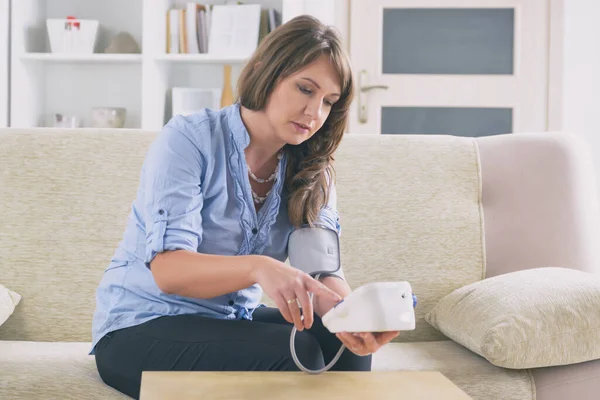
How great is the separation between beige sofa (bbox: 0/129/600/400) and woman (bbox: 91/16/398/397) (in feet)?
1.24

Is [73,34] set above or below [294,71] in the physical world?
above

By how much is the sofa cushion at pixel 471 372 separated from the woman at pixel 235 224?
253mm

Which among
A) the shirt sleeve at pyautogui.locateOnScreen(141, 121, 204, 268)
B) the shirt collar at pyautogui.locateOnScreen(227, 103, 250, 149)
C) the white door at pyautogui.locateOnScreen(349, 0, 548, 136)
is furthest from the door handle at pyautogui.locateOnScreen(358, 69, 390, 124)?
the shirt sleeve at pyautogui.locateOnScreen(141, 121, 204, 268)

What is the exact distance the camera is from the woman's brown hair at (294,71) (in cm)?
140

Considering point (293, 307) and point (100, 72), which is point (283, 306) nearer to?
point (293, 307)

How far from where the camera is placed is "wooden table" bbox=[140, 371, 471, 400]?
985 mm

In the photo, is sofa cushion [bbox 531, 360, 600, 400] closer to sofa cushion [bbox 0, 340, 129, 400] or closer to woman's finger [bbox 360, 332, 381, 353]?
woman's finger [bbox 360, 332, 381, 353]

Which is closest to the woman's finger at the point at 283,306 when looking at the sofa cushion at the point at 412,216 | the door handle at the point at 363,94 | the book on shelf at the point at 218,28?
the sofa cushion at the point at 412,216

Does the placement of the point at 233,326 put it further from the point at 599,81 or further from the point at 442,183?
the point at 599,81

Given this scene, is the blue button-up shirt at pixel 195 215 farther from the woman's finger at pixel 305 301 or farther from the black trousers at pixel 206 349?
the woman's finger at pixel 305 301

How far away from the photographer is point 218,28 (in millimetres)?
3801

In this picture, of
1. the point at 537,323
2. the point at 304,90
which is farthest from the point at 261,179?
the point at 537,323

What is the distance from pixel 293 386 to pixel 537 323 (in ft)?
2.19

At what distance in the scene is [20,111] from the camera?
3.85 meters
